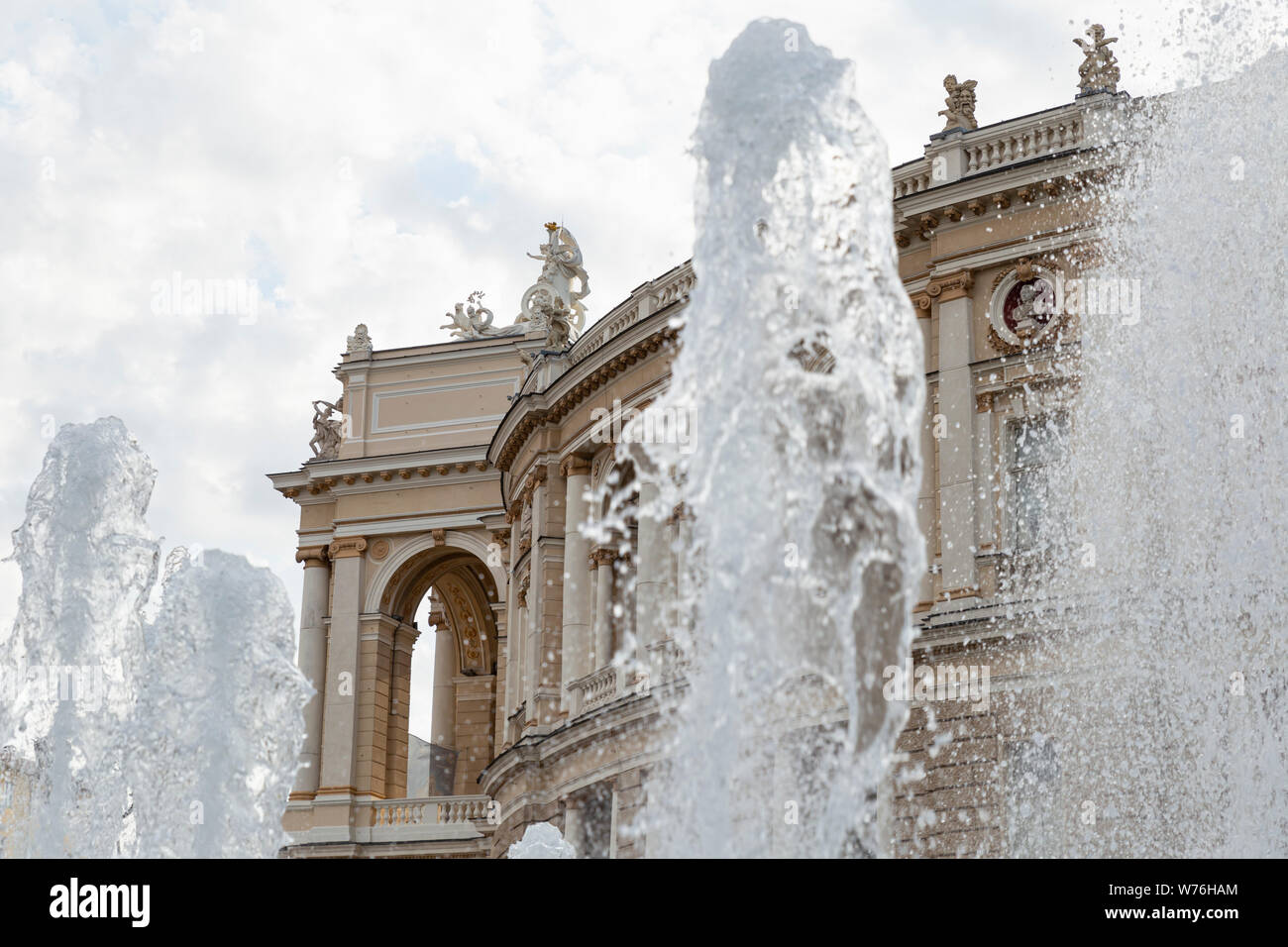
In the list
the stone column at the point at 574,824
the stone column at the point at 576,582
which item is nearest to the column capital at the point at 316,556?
the stone column at the point at 576,582

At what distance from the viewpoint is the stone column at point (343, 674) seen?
39.1 metres

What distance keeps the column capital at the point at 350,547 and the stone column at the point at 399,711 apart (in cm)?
186

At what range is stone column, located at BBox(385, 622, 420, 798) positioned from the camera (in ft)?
133

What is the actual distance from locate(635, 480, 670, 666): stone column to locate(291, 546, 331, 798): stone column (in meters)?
11.8

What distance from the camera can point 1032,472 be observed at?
24.7 meters

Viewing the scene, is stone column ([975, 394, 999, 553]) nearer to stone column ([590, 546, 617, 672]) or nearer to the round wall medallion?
the round wall medallion

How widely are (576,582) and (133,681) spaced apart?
658 inches

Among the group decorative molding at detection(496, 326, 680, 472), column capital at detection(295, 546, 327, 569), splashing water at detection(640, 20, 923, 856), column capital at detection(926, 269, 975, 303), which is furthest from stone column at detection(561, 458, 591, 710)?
splashing water at detection(640, 20, 923, 856)

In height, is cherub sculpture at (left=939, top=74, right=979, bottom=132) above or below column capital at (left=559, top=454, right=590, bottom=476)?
above

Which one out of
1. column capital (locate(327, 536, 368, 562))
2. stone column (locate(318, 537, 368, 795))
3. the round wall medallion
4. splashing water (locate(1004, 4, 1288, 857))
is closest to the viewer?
splashing water (locate(1004, 4, 1288, 857))

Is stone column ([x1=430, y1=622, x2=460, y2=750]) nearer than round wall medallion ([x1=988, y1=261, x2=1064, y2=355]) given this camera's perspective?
No

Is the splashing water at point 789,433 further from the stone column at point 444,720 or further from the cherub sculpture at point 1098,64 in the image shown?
the stone column at point 444,720

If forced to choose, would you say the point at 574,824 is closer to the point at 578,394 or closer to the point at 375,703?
the point at 578,394
